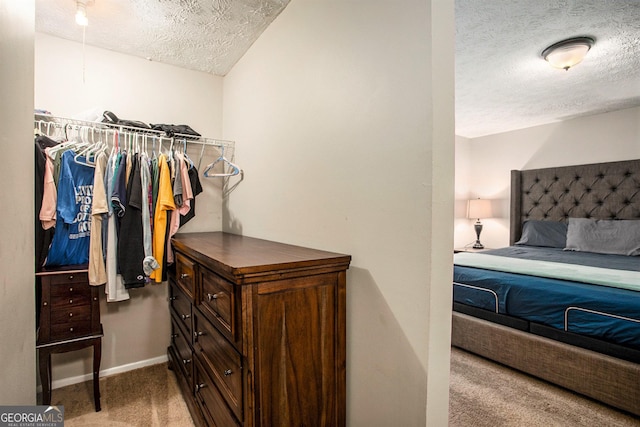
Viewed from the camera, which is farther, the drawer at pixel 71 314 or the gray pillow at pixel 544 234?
the gray pillow at pixel 544 234

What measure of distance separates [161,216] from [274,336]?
51.3 inches

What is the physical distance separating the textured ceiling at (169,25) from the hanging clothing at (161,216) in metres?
0.86

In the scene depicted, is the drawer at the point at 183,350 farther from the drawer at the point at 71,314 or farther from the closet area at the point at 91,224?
the drawer at the point at 71,314

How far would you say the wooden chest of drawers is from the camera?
3.38 feet

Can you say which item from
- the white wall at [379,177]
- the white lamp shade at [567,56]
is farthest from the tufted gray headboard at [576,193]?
the white wall at [379,177]

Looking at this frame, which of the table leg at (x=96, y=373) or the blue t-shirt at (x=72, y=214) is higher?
the blue t-shirt at (x=72, y=214)

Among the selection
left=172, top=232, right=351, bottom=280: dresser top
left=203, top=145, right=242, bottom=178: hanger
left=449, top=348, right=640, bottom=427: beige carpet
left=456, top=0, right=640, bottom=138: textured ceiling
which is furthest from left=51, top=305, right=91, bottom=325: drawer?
left=456, top=0, right=640, bottom=138: textured ceiling

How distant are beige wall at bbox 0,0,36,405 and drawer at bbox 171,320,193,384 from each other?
0.77 m

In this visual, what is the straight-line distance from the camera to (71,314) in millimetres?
1744

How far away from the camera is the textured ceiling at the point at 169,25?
1688mm

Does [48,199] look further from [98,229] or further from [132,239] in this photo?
[132,239]

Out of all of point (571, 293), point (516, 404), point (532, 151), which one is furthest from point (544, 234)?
point (516, 404)

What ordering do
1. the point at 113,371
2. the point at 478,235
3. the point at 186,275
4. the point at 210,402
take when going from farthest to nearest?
the point at 478,235
the point at 113,371
the point at 186,275
the point at 210,402

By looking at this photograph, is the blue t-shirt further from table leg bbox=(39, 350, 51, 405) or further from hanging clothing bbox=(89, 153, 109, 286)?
table leg bbox=(39, 350, 51, 405)
